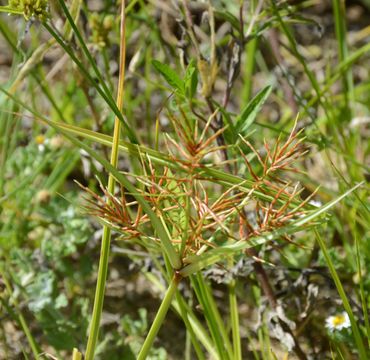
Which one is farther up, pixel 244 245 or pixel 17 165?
pixel 244 245

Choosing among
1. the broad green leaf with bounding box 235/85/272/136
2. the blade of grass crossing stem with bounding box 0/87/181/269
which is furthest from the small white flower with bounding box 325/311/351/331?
the blade of grass crossing stem with bounding box 0/87/181/269

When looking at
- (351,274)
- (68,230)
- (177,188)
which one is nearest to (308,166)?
(351,274)

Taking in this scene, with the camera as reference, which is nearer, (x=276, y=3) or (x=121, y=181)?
(x=121, y=181)

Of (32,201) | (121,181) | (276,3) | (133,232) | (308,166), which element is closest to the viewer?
(121,181)

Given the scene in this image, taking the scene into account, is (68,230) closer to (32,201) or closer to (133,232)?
(32,201)

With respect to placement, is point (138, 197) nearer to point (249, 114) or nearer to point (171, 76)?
point (171, 76)

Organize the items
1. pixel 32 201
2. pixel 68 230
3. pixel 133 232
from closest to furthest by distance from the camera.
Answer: pixel 133 232 → pixel 68 230 → pixel 32 201

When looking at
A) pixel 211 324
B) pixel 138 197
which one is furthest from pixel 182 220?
pixel 211 324
